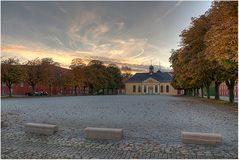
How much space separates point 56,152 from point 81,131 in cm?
334

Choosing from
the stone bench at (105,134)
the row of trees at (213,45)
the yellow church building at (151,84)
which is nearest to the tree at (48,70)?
the row of trees at (213,45)

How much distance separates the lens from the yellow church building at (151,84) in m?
122

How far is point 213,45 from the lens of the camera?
18812mm

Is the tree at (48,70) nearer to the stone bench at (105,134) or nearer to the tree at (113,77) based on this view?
the tree at (113,77)

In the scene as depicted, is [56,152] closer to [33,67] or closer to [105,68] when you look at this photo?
[33,67]

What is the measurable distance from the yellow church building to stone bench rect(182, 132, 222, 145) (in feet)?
358

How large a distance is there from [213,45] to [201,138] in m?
11.6

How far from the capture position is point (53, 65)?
72.9 metres

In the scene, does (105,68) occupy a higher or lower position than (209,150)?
higher

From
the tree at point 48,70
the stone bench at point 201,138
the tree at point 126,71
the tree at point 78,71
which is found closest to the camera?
the stone bench at point 201,138

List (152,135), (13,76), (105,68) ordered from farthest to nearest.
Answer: (105,68) < (13,76) < (152,135)

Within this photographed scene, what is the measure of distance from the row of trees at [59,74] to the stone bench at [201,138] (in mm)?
52331

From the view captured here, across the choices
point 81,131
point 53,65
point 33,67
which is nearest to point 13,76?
point 33,67

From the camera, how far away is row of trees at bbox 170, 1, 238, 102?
1741 centimetres
